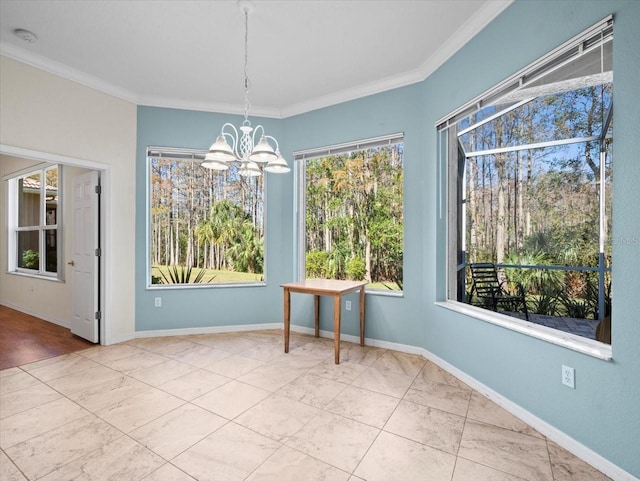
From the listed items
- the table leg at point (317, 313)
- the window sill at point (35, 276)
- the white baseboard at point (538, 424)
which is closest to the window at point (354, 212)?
the table leg at point (317, 313)

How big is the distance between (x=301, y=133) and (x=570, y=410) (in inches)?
144

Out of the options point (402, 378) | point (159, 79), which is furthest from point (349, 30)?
point (402, 378)

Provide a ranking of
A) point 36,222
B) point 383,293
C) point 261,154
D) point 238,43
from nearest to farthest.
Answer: point 261,154 → point 238,43 → point 383,293 → point 36,222

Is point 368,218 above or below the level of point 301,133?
below

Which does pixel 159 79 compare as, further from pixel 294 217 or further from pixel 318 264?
pixel 318 264

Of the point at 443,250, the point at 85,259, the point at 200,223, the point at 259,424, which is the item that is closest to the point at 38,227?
the point at 85,259

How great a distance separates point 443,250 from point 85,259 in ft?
13.3

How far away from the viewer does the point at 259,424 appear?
2.10m

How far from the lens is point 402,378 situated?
278cm

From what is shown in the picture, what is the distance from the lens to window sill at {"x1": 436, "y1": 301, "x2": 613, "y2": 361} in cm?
174

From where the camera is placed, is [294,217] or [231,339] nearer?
[231,339]

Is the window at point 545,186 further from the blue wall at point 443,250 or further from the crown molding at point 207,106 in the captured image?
the crown molding at point 207,106

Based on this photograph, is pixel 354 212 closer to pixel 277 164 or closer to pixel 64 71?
pixel 277 164

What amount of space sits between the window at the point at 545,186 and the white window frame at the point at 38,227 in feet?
16.5
